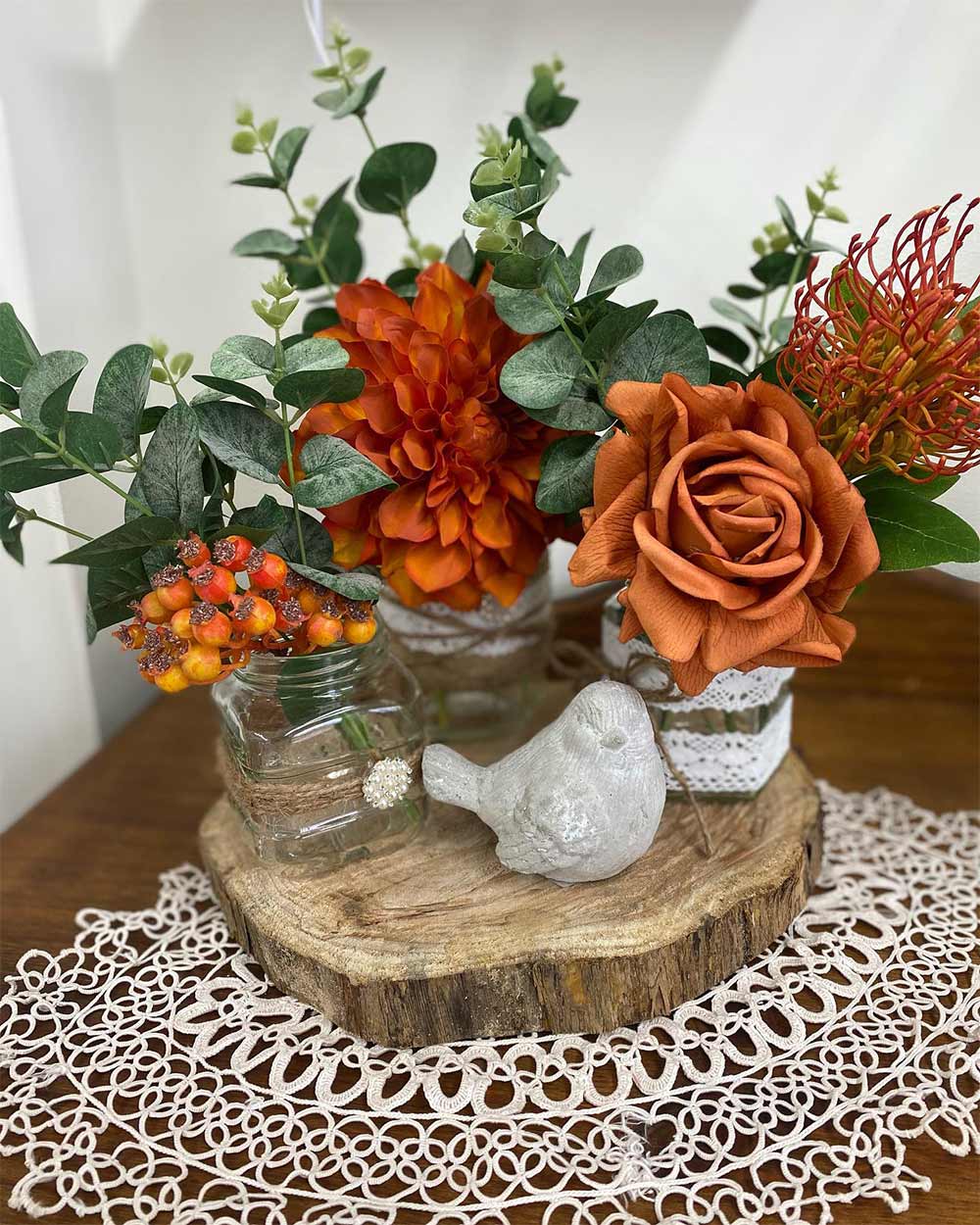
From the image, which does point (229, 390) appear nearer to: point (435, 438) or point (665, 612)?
point (435, 438)

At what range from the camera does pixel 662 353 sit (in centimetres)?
57

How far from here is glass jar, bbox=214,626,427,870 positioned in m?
0.61

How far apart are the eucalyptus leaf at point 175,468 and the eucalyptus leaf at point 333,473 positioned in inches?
2.1

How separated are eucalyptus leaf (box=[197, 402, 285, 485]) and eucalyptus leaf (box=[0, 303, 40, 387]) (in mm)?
98

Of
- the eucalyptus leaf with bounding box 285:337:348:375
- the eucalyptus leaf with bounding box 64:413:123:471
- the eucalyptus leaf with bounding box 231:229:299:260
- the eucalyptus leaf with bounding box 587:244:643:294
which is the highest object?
the eucalyptus leaf with bounding box 231:229:299:260

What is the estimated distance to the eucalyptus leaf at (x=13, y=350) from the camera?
55 cm

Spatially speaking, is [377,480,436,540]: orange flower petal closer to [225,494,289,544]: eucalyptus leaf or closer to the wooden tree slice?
[225,494,289,544]: eucalyptus leaf

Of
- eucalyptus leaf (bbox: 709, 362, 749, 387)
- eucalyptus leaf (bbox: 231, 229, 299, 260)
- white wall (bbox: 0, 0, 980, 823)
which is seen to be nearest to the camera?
eucalyptus leaf (bbox: 709, 362, 749, 387)

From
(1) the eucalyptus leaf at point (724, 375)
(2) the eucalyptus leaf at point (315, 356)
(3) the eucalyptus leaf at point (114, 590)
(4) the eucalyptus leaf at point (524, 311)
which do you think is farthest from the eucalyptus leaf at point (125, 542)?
(1) the eucalyptus leaf at point (724, 375)

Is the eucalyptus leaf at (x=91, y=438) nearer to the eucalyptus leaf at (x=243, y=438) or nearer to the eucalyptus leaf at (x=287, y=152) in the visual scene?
the eucalyptus leaf at (x=243, y=438)

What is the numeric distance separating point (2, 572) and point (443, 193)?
49 cm

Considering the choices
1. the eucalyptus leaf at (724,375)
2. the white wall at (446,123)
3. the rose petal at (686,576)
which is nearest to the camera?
the rose petal at (686,576)

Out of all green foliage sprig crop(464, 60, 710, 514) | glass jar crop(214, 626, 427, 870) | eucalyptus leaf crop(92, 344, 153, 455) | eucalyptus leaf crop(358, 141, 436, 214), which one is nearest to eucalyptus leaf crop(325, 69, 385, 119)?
eucalyptus leaf crop(358, 141, 436, 214)

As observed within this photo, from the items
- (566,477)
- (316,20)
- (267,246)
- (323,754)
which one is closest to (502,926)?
(323,754)
